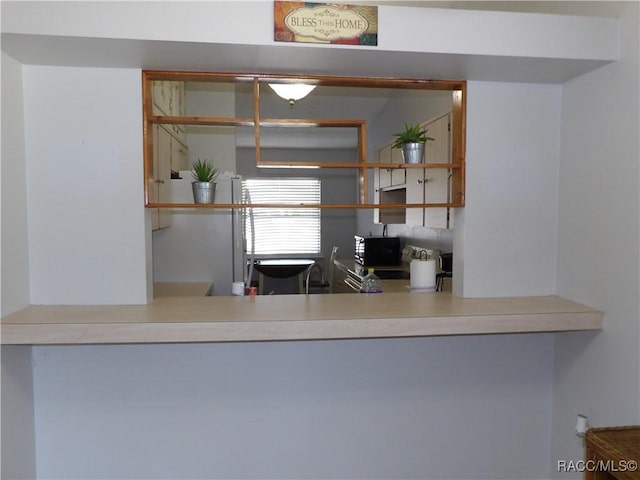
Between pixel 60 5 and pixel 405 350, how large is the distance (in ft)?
6.60

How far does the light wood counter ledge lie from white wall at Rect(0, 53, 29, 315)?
0.32 feet

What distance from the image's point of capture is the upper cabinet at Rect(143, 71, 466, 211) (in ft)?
6.59

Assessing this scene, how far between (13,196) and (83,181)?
26 cm

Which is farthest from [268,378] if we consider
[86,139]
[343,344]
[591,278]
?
[591,278]

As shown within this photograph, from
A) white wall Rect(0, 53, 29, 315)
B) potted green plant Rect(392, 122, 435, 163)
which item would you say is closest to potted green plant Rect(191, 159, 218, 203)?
white wall Rect(0, 53, 29, 315)

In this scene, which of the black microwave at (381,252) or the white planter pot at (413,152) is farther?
the black microwave at (381,252)

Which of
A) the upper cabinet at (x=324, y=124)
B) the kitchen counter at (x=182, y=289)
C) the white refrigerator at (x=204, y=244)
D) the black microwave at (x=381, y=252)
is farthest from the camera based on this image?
the black microwave at (x=381, y=252)

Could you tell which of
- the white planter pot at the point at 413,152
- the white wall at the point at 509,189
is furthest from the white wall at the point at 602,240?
the white planter pot at the point at 413,152

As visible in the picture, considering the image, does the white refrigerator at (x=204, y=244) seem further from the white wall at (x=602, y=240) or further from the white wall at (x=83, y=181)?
the white wall at (x=602, y=240)

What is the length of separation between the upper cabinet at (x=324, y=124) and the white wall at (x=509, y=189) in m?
Result: 0.10

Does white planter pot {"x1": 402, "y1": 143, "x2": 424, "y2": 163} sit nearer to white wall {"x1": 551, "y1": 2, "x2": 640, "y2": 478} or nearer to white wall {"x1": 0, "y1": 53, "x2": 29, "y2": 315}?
white wall {"x1": 551, "y1": 2, "x2": 640, "y2": 478}

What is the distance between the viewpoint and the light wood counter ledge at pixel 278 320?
65.7 inches

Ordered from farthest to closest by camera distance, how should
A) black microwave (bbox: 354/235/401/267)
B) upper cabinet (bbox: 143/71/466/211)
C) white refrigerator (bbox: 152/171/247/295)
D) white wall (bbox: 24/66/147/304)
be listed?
black microwave (bbox: 354/235/401/267)
white refrigerator (bbox: 152/171/247/295)
upper cabinet (bbox: 143/71/466/211)
white wall (bbox: 24/66/147/304)

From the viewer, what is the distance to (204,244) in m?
3.54
